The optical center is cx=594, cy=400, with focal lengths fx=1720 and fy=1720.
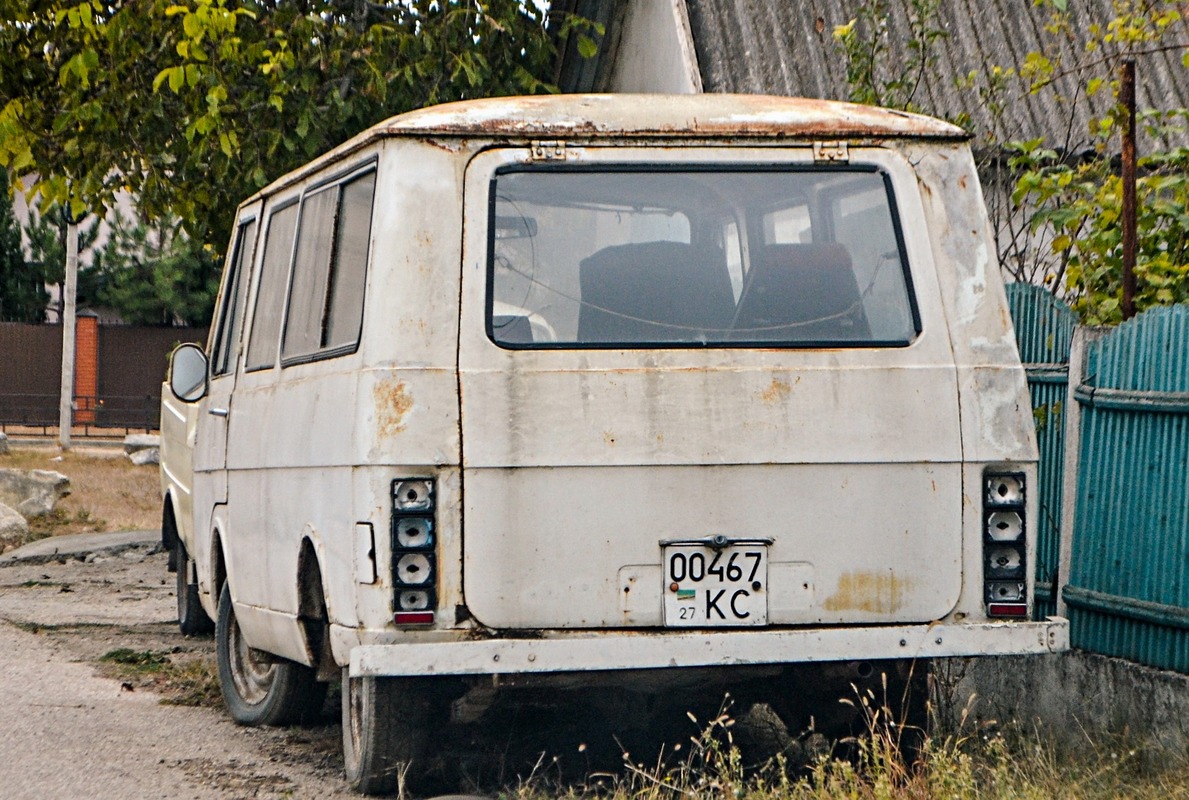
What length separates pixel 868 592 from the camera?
513cm

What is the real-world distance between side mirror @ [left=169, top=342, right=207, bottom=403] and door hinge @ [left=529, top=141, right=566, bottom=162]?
2718 mm

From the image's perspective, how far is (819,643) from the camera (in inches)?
198

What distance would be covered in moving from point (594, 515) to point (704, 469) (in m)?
0.35

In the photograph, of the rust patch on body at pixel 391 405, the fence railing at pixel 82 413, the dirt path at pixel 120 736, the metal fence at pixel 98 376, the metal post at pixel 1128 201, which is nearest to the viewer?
the rust patch on body at pixel 391 405

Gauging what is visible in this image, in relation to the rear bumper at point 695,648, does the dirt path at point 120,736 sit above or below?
below

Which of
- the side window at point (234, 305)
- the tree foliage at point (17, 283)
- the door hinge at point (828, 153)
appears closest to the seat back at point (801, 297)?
the door hinge at point (828, 153)

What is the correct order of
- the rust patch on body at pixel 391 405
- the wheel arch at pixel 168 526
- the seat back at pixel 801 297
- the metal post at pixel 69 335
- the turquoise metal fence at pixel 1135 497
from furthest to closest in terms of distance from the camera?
the metal post at pixel 69 335
the wheel arch at pixel 168 526
the turquoise metal fence at pixel 1135 497
the seat back at pixel 801 297
the rust patch on body at pixel 391 405

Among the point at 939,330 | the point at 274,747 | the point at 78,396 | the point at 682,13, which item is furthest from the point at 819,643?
the point at 78,396

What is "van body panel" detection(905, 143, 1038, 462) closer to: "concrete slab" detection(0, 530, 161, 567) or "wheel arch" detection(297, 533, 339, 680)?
"wheel arch" detection(297, 533, 339, 680)

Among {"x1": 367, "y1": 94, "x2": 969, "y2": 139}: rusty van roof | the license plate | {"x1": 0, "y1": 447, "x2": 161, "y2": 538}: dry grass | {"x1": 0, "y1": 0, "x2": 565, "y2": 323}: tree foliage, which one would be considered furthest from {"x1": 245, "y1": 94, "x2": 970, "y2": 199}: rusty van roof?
{"x1": 0, "y1": 447, "x2": 161, "y2": 538}: dry grass

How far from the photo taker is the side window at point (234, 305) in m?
7.09

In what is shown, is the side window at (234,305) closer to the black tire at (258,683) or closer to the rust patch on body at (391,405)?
the black tire at (258,683)

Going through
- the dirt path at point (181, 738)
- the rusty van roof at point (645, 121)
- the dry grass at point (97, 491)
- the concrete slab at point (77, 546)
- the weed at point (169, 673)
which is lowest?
the dry grass at point (97, 491)

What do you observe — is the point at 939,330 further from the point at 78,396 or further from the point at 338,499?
the point at 78,396
